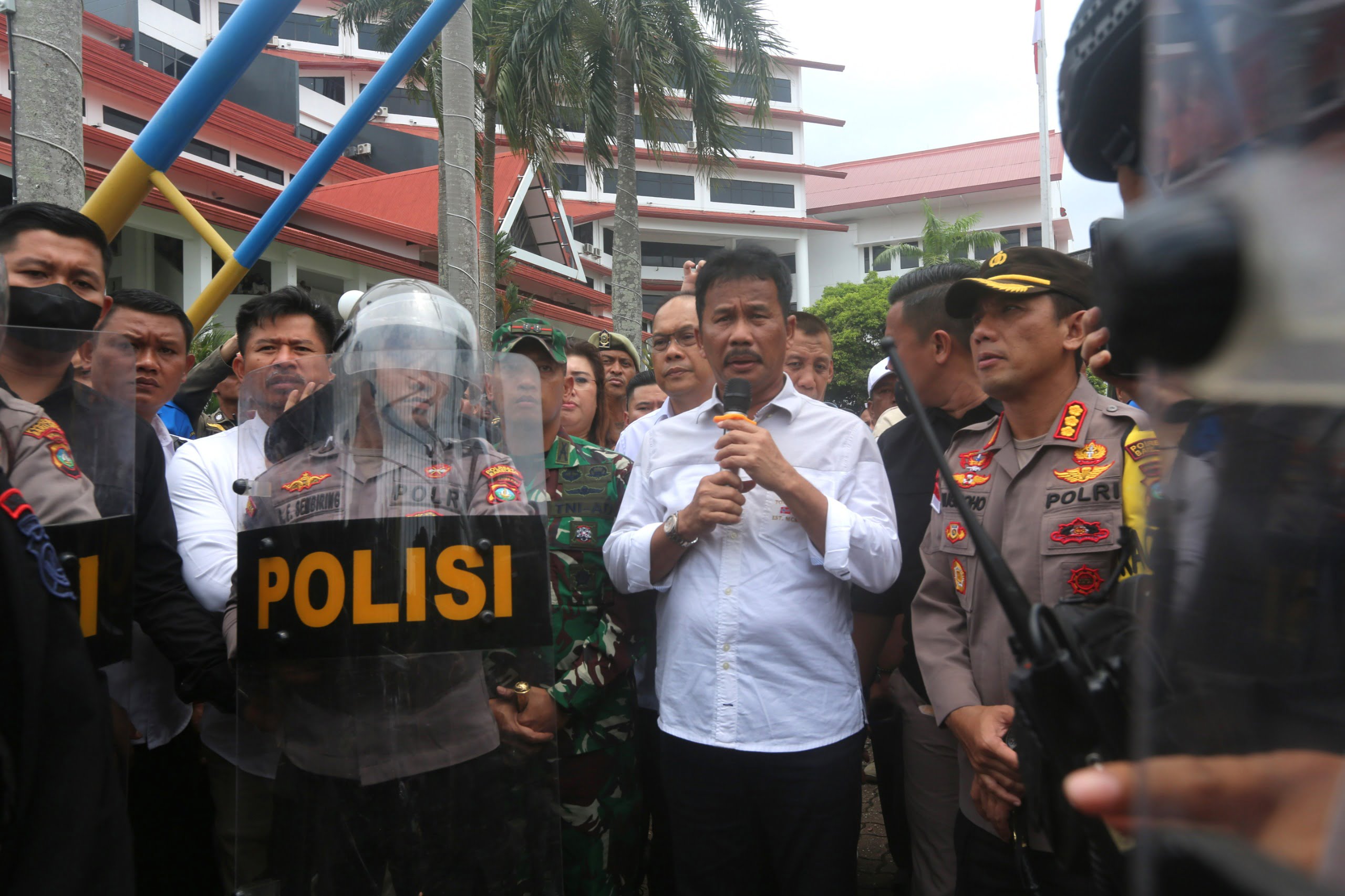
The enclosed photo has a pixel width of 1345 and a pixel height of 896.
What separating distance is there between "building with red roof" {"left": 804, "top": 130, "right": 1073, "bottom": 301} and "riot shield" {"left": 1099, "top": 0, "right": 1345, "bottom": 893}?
122 ft

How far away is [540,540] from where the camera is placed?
1.86m

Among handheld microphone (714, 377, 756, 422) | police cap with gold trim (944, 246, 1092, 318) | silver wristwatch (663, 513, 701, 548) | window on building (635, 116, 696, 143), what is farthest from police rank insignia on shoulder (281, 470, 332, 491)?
window on building (635, 116, 696, 143)

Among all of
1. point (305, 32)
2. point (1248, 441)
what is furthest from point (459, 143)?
point (305, 32)

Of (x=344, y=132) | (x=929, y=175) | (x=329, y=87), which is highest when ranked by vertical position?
(x=329, y=87)

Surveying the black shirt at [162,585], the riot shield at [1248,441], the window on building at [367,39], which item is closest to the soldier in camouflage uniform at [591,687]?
the black shirt at [162,585]

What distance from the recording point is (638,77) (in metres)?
14.6

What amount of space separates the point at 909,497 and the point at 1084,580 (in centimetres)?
103

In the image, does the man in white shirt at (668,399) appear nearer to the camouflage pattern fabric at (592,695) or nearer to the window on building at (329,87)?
the camouflage pattern fabric at (592,695)

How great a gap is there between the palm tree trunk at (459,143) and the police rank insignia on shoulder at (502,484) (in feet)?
12.7

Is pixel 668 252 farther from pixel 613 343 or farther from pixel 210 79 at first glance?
pixel 210 79

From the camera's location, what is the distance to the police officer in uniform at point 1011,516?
1.97 metres

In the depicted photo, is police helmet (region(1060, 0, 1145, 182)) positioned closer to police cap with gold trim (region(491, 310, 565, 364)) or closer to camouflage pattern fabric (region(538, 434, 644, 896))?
camouflage pattern fabric (region(538, 434, 644, 896))

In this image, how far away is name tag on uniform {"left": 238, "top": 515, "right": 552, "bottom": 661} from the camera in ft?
5.64

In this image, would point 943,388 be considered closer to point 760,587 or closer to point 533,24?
point 760,587
